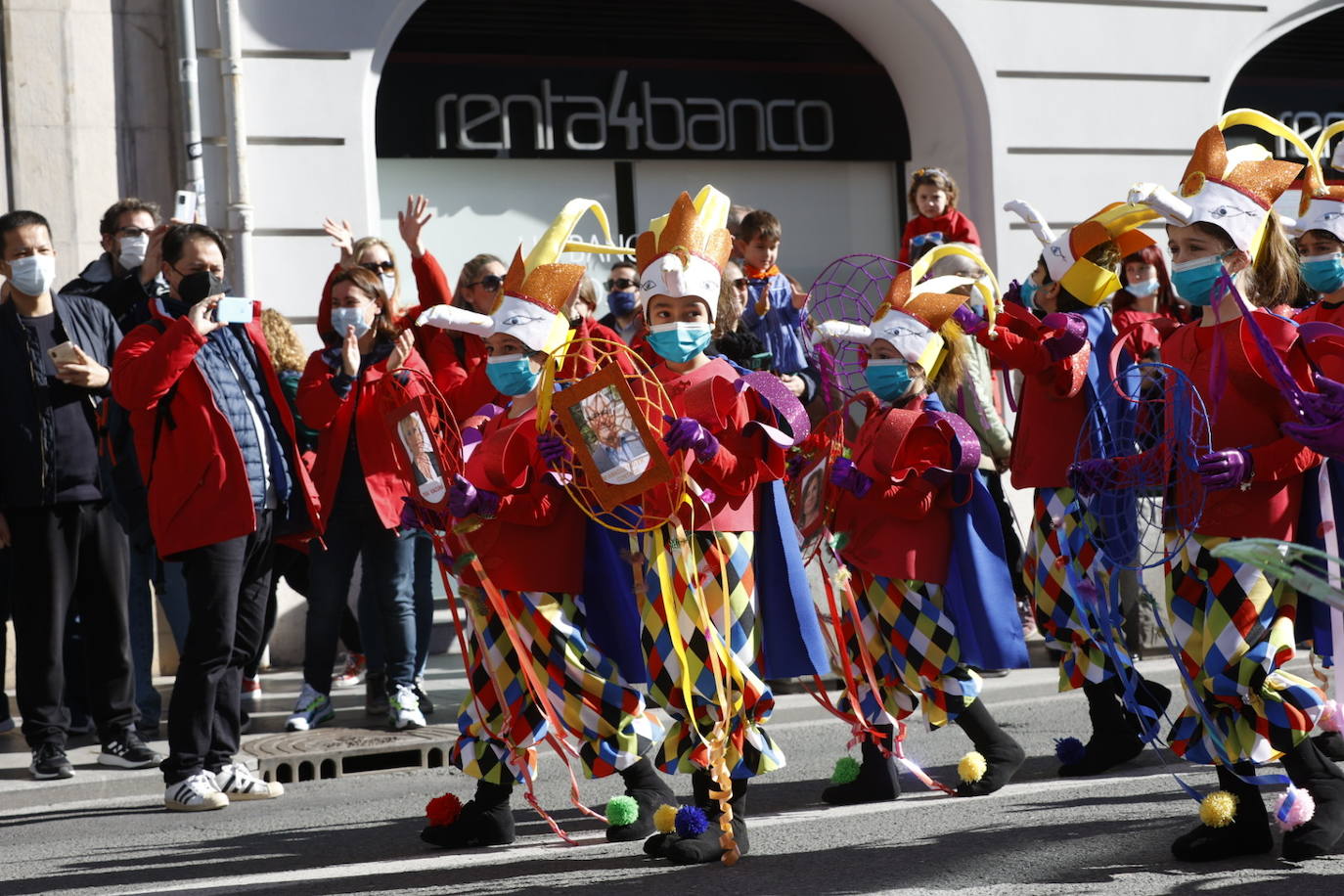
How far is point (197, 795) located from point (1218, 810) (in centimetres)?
354

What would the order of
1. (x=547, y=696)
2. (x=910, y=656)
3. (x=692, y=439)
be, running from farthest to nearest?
(x=910, y=656)
(x=547, y=696)
(x=692, y=439)

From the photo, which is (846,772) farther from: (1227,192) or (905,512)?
(1227,192)

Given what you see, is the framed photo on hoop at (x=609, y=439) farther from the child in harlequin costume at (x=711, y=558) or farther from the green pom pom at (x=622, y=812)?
the green pom pom at (x=622, y=812)

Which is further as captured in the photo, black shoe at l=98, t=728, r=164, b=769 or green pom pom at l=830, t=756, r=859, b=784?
black shoe at l=98, t=728, r=164, b=769

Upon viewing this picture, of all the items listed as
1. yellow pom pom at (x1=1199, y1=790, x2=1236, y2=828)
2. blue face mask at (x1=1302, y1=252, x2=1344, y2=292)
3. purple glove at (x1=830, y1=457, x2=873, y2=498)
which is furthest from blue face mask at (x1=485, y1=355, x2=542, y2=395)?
blue face mask at (x1=1302, y1=252, x2=1344, y2=292)

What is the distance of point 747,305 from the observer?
849 cm

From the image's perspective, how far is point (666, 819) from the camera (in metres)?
5.30

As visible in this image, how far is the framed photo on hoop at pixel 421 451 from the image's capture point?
18.4ft

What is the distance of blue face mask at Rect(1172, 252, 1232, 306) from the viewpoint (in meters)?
5.17

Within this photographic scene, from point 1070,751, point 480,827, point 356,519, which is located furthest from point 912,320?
point 356,519

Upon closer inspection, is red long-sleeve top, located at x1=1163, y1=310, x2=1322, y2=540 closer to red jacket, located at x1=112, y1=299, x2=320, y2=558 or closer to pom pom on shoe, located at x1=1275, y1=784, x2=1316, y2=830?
pom pom on shoe, located at x1=1275, y1=784, x2=1316, y2=830

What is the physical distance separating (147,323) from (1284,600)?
13.1ft

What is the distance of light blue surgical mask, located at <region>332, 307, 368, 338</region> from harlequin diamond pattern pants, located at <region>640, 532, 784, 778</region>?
100 inches

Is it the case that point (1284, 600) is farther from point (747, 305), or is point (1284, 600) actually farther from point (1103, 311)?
point (747, 305)
